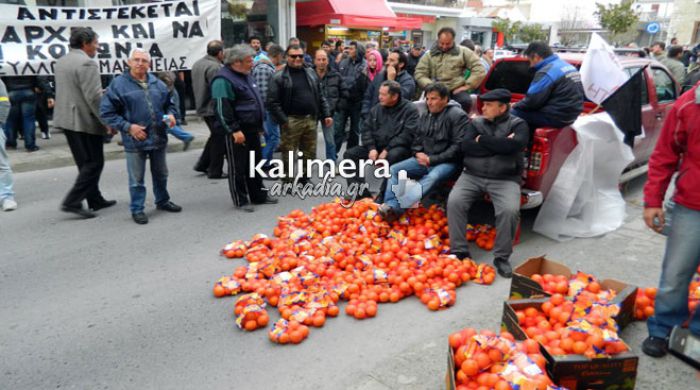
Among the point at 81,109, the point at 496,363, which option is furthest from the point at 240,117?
the point at 496,363

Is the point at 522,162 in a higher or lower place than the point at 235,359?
higher

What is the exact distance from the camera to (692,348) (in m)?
3.15

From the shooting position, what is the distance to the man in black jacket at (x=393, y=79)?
7.45 metres

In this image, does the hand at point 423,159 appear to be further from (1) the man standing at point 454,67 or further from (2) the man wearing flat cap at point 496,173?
(1) the man standing at point 454,67

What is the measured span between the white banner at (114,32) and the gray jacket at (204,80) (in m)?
0.99

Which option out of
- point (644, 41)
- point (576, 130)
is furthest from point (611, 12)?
point (576, 130)

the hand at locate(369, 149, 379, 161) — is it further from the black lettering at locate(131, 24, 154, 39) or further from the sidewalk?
the sidewalk

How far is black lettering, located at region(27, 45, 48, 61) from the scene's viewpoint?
7.81 metres

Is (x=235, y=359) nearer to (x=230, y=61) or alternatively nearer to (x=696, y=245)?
(x=696, y=245)

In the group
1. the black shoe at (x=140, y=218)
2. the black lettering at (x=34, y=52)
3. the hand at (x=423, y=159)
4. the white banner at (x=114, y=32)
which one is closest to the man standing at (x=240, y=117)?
the black shoe at (x=140, y=218)

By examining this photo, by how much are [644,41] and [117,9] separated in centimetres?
6491

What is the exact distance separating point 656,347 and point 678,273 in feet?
1.76

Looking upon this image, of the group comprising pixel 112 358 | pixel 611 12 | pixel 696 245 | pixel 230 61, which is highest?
pixel 611 12

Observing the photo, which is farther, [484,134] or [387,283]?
[484,134]
